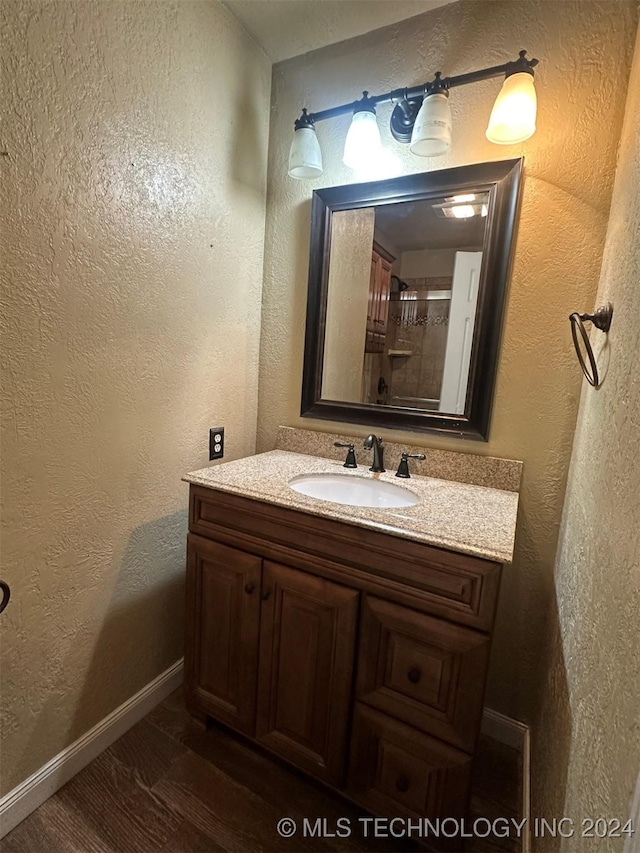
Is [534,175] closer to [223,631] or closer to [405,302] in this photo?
[405,302]

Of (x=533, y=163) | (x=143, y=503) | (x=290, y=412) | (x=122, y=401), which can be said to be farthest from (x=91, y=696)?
(x=533, y=163)

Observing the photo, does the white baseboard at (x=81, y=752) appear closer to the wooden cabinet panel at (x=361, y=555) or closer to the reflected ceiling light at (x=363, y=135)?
the wooden cabinet panel at (x=361, y=555)

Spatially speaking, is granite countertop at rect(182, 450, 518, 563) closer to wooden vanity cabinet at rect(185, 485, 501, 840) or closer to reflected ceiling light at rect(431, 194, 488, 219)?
wooden vanity cabinet at rect(185, 485, 501, 840)

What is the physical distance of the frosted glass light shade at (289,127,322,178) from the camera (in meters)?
1.39

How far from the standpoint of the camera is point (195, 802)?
117cm

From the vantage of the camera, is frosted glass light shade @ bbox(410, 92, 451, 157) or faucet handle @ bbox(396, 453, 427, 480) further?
faucet handle @ bbox(396, 453, 427, 480)

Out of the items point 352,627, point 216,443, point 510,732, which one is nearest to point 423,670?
point 352,627

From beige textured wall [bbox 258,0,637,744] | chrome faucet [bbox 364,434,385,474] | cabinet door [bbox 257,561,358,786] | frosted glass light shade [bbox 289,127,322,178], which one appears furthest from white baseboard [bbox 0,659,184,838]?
frosted glass light shade [bbox 289,127,322,178]

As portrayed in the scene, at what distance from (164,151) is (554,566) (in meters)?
1.76

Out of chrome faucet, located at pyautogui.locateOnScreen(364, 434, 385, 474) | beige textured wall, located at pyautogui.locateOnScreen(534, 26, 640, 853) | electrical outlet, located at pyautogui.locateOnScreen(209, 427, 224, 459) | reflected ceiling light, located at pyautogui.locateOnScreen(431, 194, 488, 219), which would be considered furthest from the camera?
electrical outlet, located at pyautogui.locateOnScreen(209, 427, 224, 459)

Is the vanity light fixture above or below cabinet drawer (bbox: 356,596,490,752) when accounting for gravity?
above

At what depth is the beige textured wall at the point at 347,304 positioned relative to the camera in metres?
1.53

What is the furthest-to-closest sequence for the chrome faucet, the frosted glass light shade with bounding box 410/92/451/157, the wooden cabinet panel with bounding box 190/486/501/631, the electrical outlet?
the electrical outlet, the chrome faucet, the frosted glass light shade with bounding box 410/92/451/157, the wooden cabinet panel with bounding box 190/486/501/631

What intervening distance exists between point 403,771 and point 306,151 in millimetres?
1857
